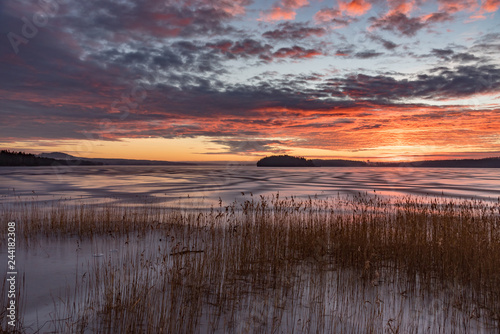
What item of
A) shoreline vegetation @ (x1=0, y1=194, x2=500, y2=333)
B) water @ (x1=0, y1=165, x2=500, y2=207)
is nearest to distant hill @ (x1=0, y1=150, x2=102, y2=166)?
water @ (x1=0, y1=165, x2=500, y2=207)

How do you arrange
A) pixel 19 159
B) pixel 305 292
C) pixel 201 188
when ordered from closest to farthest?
pixel 305 292 → pixel 201 188 → pixel 19 159

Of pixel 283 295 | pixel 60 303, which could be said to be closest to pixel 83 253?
pixel 60 303

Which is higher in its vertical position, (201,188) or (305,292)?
(305,292)

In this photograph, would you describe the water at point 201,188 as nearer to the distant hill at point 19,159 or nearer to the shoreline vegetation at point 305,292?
the shoreline vegetation at point 305,292

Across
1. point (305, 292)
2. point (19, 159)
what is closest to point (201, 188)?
point (305, 292)

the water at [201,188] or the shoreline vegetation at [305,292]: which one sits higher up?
the shoreline vegetation at [305,292]

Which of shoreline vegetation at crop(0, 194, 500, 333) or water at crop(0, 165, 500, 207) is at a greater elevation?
shoreline vegetation at crop(0, 194, 500, 333)

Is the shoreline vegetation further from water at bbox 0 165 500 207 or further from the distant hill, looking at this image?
the distant hill

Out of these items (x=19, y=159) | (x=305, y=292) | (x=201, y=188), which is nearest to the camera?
(x=305, y=292)

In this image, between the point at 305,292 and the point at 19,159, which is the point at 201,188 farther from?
the point at 19,159

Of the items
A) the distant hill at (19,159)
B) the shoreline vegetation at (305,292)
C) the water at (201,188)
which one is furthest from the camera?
the distant hill at (19,159)

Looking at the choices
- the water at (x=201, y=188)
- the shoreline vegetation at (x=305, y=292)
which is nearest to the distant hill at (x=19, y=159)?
the water at (x=201, y=188)

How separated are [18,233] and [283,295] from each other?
37.6ft

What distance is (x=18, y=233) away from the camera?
1267 centimetres
